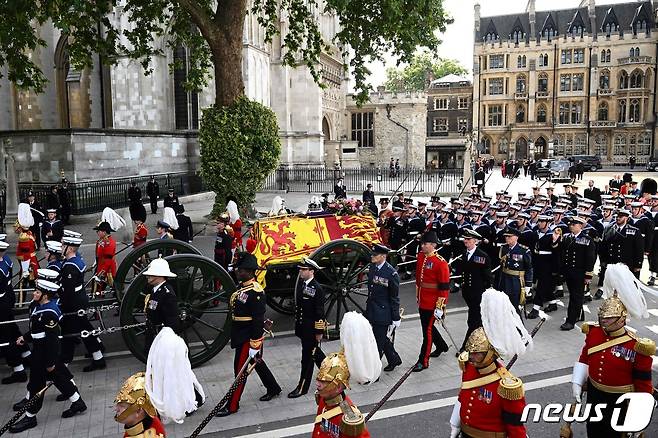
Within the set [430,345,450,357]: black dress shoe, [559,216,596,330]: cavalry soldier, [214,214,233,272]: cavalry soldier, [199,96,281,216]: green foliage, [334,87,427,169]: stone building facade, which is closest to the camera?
[430,345,450,357]: black dress shoe

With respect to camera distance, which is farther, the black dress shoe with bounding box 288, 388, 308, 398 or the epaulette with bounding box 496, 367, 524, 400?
the black dress shoe with bounding box 288, 388, 308, 398

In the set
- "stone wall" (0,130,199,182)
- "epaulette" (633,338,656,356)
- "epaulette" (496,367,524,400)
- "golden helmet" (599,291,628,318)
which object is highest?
"stone wall" (0,130,199,182)

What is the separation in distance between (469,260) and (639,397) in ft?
12.5

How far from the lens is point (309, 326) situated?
22.3ft

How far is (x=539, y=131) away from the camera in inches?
Answer: 2566

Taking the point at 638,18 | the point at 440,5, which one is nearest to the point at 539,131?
the point at 638,18

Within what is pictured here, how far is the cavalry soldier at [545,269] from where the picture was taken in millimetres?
9914

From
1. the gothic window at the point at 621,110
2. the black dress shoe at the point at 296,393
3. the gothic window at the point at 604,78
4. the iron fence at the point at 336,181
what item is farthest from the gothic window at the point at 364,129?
the black dress shoe at the point at 296,393

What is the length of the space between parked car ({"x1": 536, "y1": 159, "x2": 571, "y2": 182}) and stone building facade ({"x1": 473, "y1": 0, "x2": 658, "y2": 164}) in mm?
22248

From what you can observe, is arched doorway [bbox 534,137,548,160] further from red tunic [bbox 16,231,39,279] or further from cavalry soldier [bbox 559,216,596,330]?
red tunic [bbox 16,231,39,279]

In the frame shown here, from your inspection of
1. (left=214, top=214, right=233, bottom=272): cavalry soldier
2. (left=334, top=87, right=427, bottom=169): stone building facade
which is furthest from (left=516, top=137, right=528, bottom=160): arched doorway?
(left=214, top=214, right=233, bottom=272): cavalry soldier

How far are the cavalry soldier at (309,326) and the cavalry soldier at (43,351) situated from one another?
2.61 metres

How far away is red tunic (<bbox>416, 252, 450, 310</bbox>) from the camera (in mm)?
7461

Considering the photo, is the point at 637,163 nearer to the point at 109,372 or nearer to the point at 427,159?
the point at 427,159
